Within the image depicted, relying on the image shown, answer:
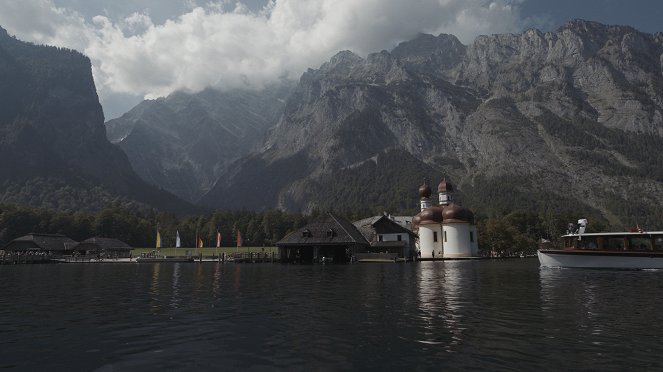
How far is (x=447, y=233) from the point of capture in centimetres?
9625

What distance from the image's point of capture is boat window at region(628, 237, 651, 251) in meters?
52.0

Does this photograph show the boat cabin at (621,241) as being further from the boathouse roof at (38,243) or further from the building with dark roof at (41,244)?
the boathouse roof at (38,243)

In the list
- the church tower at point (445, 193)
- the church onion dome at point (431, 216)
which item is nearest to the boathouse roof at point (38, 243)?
the church onion dome at point (431, 216)

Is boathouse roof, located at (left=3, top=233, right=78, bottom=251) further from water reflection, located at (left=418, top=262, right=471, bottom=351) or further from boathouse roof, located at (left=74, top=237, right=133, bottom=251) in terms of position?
water reflection, located at (left=418, top=262, right=471, bottom=351)

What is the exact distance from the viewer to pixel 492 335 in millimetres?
15547

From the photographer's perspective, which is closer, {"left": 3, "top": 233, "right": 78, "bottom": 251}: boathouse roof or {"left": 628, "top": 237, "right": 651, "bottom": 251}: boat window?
{"left": 628, "top": 237, "right": 651, "bottom": 251}: boat window

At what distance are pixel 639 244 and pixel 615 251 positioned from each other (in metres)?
2.87

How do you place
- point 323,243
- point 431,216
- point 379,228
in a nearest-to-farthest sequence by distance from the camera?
point 323,243, point 379,228, point 431,216

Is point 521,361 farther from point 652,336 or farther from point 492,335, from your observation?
point 652,336

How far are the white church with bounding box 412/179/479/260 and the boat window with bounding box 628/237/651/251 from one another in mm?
42732

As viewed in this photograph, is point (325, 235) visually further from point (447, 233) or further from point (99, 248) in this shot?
point (99, 248)

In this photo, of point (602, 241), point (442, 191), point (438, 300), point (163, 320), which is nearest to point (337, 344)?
point (163, 320)

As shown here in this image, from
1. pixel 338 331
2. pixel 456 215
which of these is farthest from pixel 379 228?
pixel 338 331

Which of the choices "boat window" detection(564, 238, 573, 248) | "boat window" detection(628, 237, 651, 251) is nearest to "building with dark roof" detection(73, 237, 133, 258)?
"boat window" detection(564, 238, 573, 248)
